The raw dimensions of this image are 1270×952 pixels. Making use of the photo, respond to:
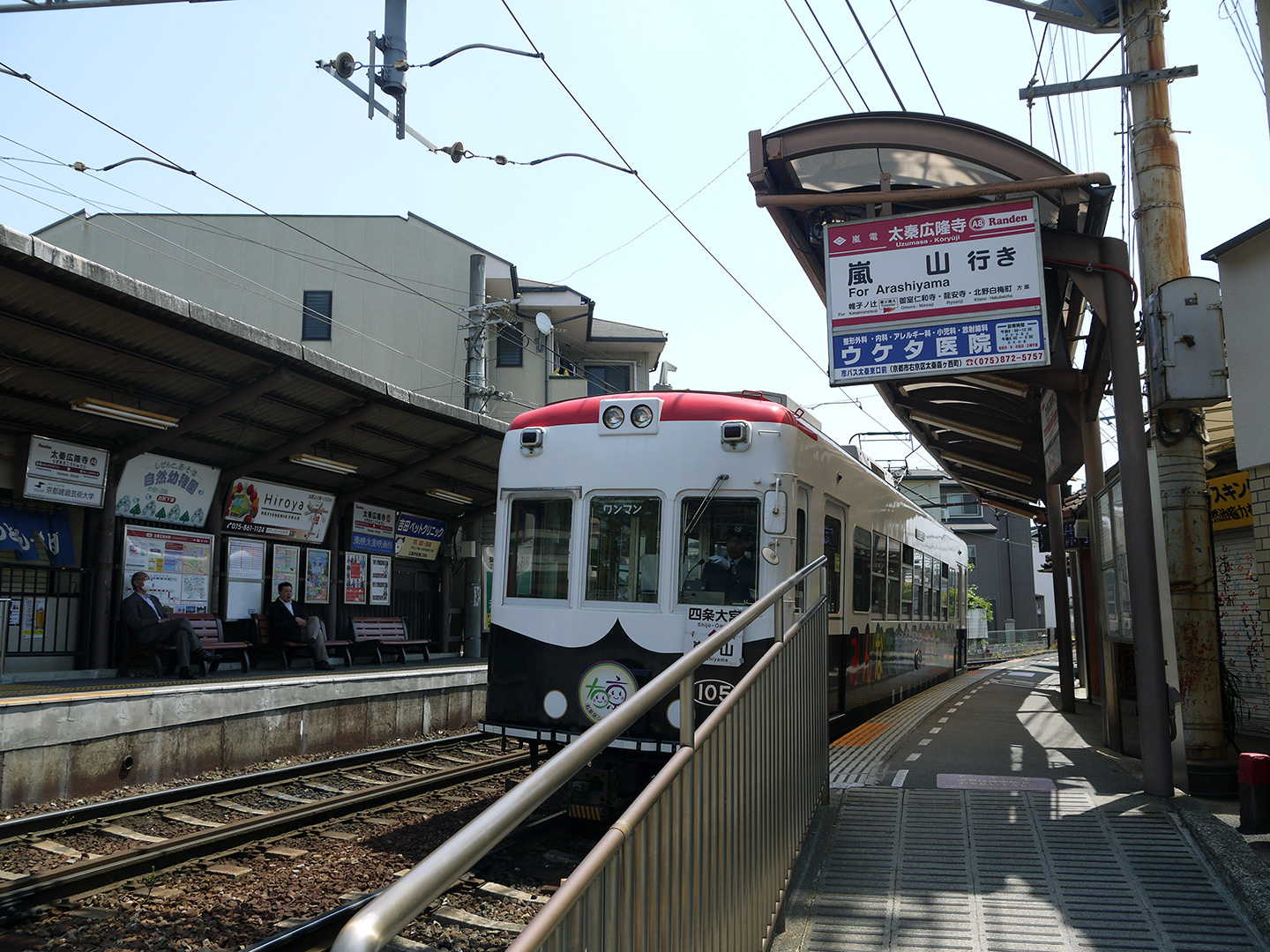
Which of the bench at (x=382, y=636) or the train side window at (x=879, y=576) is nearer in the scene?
the train side window at (x=879, y=576)

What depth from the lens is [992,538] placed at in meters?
50.7

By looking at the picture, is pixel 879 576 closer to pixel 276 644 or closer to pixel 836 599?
pixel 836 599

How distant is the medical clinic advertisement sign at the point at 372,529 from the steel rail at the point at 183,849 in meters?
7.93

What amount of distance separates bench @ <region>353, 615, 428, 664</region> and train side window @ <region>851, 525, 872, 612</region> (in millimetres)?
8796

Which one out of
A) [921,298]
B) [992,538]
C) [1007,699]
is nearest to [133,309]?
[921,298]

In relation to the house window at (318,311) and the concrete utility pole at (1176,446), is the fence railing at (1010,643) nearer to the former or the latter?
the house window at (318,311)

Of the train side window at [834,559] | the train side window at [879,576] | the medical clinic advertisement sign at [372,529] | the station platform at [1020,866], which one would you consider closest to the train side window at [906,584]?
the train side window at [879,576]

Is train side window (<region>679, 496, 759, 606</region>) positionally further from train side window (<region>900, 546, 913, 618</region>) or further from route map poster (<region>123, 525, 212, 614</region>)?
route map poster (<region>123, 525, 212, 614</region>)

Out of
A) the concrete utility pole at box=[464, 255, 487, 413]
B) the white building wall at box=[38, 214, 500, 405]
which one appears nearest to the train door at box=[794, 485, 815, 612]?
the concrete utility pole at box=[464, 255, 487, 413]

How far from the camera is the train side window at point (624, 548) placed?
21.8 ft

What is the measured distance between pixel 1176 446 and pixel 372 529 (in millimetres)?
12634

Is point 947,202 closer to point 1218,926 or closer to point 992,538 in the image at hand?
point 1218,926

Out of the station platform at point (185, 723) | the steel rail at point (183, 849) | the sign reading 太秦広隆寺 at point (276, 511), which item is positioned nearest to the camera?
the steel rail at point (183, 849)

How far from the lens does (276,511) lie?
1427 centimetres
